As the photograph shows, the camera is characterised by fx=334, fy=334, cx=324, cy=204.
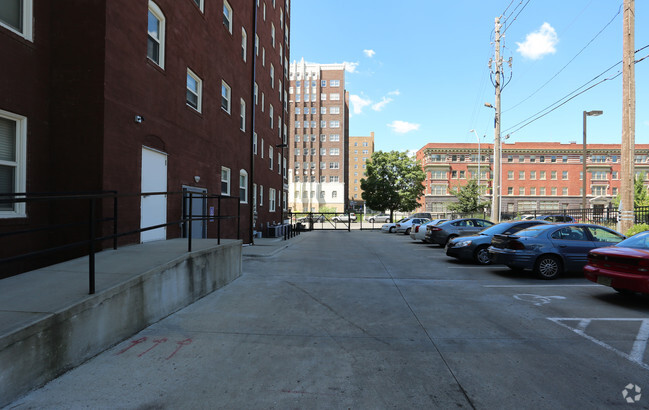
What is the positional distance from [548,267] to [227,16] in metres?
15.5

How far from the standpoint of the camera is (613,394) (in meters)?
3.16

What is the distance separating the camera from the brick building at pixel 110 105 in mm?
6199

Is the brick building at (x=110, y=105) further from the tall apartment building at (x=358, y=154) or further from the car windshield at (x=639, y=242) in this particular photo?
the tall apartment building at (x=358, y=154)

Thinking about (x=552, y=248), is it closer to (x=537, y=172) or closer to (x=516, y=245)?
(x=516, y=245)

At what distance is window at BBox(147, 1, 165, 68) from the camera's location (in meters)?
8.73

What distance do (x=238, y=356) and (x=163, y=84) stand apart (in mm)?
7946

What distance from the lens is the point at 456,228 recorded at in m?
16.4

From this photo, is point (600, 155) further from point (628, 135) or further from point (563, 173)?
point (628, 135)

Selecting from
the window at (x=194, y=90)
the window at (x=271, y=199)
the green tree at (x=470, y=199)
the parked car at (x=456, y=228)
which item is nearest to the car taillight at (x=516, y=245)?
the parked car at (x=456, y=228)

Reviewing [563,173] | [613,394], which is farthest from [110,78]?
[563,173]

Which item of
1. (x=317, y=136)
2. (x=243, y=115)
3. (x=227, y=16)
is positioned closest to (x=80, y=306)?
(x=227, y=16)

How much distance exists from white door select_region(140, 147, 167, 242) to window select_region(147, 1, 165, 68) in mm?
2576

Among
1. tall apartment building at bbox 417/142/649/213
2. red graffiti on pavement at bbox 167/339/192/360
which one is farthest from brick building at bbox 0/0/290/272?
tall apartment building at bbox 417/142/649/213

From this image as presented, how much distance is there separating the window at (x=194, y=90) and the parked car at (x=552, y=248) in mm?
10597
